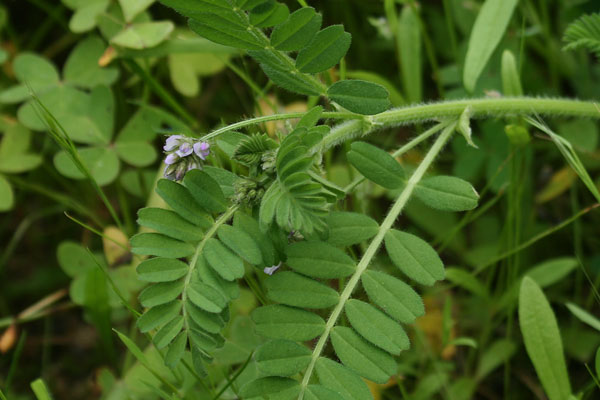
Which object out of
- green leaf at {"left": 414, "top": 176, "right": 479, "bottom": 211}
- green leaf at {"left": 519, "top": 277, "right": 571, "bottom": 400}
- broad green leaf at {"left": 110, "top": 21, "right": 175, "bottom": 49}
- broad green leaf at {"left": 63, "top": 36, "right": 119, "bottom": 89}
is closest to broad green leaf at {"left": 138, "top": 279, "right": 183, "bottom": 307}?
Result: green leaf at {"left": 414, "top": 176, "right": 479, "bottom": 211}

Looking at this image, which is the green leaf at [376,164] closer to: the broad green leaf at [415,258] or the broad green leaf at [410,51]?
the broad green leaf at [415,258]

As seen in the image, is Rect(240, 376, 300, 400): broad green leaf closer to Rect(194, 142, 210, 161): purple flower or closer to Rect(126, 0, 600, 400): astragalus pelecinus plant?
Answer: Rect(126, 0, 600, 400): astragalus pelecinus plant

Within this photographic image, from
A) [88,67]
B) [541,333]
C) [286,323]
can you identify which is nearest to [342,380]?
[286,323]

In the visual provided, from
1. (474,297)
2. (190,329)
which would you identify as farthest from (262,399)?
(474,297)

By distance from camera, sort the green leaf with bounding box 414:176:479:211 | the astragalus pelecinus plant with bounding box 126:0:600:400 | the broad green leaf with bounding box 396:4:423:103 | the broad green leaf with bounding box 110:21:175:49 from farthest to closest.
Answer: the broad green leaf with bounding box 396:4:423:103 → the broad green leaf with bounding box 110:21:175:49 → the green leaf with bounding box 414:176:479:211 → the astragalus pelecinus plant with bounding box 126:0:600:400

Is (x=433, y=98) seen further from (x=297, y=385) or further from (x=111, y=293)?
(x=297, y=385)
